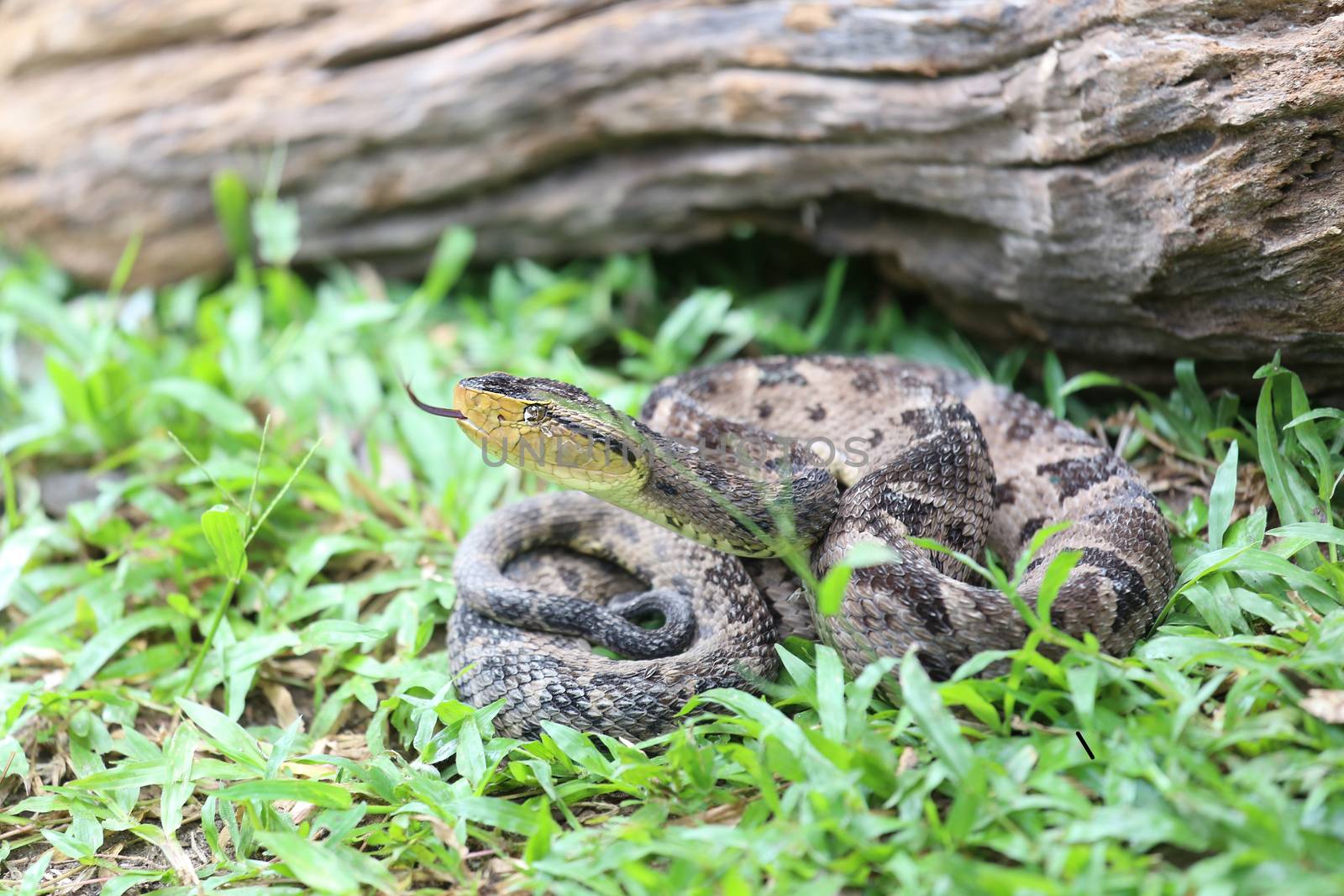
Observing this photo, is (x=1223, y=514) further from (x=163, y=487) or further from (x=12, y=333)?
(x=12, y=333)

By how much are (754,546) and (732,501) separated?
0.21m

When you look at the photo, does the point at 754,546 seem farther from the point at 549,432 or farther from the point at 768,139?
the point at 768,139

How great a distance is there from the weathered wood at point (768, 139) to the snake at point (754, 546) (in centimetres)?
92

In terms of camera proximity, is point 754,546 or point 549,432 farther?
point 754,546

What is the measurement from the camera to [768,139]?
5633 millimetres

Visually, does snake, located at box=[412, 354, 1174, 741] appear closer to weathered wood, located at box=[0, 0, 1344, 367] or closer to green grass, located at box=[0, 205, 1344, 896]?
green grass, located at box=[0, 205, 1344, 896]

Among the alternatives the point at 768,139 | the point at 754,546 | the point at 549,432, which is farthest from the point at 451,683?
the point at 768,139

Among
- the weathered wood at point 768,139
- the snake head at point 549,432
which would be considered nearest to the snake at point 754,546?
the snake head at point 549,432

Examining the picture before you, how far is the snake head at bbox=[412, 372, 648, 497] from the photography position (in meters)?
3.88

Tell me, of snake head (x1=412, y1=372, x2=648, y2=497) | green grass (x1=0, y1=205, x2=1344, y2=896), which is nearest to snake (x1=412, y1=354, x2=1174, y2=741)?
snake head (x1=412, y1=372, x2=648, y2=497)

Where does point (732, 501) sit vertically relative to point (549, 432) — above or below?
below

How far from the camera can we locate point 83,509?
5.13 metres

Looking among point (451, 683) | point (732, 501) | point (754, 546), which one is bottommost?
point (451, 683)

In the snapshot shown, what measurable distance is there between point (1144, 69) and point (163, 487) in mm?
5049
